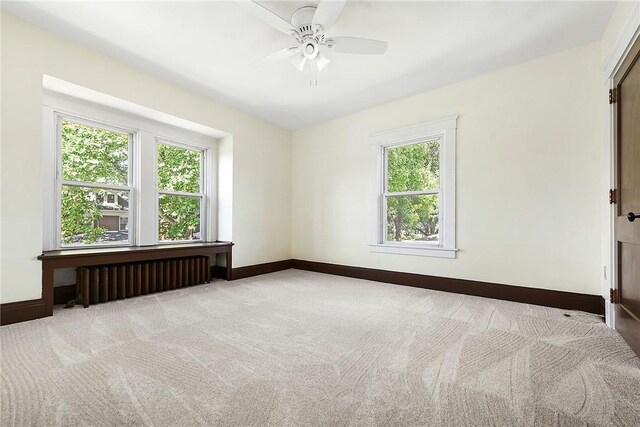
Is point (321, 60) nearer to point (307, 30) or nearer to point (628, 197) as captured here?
point (307, 30)

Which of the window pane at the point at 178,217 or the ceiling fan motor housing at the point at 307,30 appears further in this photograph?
the window pane at the point at 178,217

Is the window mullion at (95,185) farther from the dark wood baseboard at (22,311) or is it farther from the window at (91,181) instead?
the dark wood baseboard at (22,311)

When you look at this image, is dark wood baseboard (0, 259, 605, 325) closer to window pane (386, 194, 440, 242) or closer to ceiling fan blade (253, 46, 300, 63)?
window pane (386, 194, 440, 242)

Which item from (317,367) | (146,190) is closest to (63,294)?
(146,190)

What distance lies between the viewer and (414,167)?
413 centimetres

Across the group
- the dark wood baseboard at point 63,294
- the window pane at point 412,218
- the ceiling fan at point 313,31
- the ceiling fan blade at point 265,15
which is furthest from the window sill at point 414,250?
the dark wood baseboard at point 63,294

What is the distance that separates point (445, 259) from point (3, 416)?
3986mm

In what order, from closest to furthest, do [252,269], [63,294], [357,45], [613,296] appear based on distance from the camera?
[613,296] < [357,45] < [63,294] < [252,269]

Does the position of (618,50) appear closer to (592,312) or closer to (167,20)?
(592,312)

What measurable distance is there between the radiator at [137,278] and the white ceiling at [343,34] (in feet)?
7.94

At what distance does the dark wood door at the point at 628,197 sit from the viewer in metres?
1.95

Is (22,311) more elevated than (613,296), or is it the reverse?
(613,296)

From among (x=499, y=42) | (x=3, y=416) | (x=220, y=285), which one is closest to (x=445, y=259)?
(x=499, y=42)

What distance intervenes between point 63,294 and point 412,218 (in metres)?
4.47
